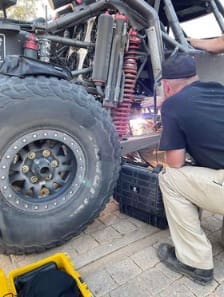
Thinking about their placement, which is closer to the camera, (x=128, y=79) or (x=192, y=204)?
(x=192, y=204)

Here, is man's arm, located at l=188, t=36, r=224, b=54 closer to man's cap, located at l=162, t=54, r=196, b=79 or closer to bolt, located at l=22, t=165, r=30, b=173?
man's cap, located at l=162, t=54, r=196, b=79

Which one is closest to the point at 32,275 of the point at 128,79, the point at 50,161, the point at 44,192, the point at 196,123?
the point at 44,192

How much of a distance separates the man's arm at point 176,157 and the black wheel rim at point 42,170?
0.62 metres

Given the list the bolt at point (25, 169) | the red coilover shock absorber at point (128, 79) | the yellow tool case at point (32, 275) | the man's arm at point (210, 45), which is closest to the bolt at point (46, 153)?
the bolt at point (25, 169)

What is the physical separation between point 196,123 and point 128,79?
4.63 feet

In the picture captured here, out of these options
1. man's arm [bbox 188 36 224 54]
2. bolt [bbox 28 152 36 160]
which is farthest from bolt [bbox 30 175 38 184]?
man's arm [bbox 188 36 224 54]

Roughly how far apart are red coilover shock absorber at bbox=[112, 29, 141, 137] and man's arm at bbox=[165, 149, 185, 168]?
1.27 m

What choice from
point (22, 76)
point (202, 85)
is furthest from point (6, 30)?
point (202, 85)

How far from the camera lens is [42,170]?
230 cm

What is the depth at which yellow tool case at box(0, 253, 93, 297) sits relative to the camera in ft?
5.77

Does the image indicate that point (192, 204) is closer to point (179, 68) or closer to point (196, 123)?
point (196, 123)

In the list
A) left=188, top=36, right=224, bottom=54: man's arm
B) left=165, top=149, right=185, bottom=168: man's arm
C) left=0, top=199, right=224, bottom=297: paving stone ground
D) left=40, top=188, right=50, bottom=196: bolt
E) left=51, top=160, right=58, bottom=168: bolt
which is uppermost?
left=188, top=36, right=224, bottom=54: man's arm

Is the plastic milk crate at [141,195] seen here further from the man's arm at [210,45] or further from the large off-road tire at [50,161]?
the man's arm at [210,45]

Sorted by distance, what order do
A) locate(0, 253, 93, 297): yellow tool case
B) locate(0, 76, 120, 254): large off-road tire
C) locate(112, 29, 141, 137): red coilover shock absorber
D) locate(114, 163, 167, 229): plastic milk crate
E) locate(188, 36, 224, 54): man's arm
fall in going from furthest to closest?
1. locate(188, 36, 224, 54): man's arm
2. locate(112, 29, 141, 137): red coilover shock absorber
3. locate(114, 163, 167, 229): plastic milk crate
4. locate(0, 76, 120, 254): large off-road tire
5. locate(0, 253, 93, 297): yellow tool case
